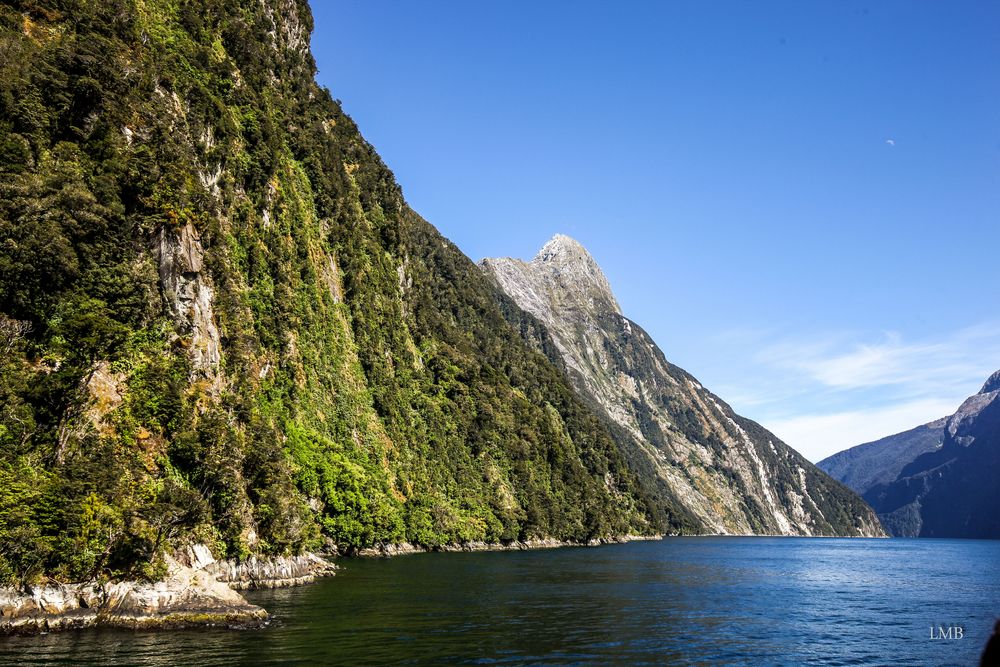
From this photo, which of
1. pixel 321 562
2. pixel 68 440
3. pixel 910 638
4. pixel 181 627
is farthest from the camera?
pixel 321 562

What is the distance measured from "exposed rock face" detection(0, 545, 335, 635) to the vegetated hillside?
1192mm

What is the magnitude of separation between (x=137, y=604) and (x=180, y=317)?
23.7 meters

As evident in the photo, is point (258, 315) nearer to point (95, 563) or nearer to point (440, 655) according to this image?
point (95, 563)

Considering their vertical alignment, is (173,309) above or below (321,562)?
above

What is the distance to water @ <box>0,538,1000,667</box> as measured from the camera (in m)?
32.5

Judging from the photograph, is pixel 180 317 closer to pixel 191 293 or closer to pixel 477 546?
pixel 191 293

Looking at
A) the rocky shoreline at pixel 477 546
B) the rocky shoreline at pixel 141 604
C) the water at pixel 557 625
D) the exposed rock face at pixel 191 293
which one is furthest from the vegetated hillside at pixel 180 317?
the water at pixel 557 625

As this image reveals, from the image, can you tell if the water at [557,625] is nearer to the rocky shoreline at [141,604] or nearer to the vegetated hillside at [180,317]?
the rocky shoreline at [141,604]

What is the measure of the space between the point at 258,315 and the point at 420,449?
48.4 meters

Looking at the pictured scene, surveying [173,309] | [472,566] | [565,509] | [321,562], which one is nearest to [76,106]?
[173,309]

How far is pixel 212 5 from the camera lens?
94562 millimetres

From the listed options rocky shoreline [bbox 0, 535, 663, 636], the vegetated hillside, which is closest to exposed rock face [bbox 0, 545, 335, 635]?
rocky shoreline [bbox 0, 535, 663, 636]

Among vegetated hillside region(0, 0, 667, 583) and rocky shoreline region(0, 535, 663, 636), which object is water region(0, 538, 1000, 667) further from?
vegetated hillside region(0, 0, 667, 583)

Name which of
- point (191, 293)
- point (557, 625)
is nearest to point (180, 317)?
→ point (191, 293)
